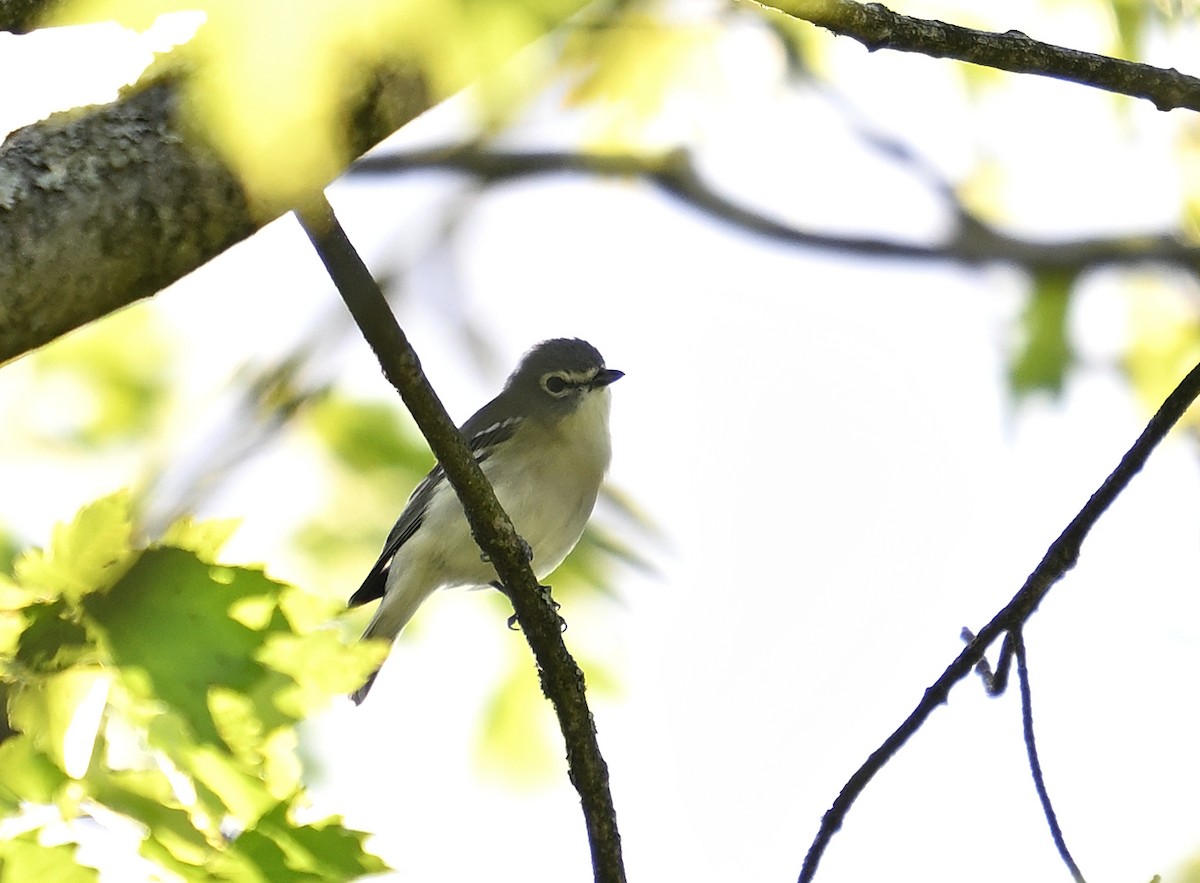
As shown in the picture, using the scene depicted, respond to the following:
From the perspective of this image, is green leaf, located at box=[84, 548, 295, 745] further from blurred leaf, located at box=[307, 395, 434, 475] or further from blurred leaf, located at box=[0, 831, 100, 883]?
blurred leaf, located at box=[307, 395, 434, 475]

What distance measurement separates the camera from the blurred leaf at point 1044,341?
4.43 m

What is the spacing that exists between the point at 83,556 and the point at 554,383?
5054mm

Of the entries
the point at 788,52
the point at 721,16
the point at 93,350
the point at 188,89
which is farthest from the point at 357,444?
the point at 788,52

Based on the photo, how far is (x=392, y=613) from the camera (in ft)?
18.3

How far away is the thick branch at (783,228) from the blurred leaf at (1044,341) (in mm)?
70

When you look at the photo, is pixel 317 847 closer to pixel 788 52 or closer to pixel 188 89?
pixel 188 89

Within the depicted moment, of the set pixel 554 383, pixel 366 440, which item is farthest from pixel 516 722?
pixel 554 383

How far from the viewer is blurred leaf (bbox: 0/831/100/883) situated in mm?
1787

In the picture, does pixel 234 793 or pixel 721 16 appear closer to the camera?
pixel 234 793

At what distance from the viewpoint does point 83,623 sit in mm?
1938

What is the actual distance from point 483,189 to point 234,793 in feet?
10.5

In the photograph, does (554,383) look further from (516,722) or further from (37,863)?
(37,863)

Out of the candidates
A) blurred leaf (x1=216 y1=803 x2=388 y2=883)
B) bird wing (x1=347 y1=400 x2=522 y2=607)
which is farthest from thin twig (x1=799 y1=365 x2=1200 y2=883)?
bird wing (x1=347 y1=400 x2=522 y2=607)

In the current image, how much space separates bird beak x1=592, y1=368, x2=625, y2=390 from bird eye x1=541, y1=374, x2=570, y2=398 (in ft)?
0.49
